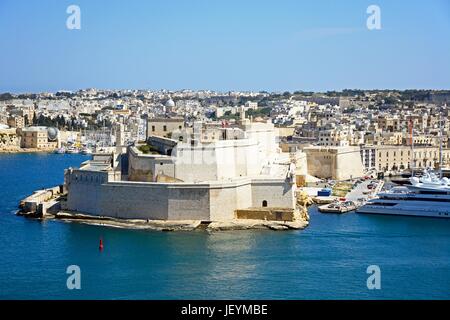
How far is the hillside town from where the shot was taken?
18391 millimetres

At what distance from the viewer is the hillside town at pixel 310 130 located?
18391 millimetres

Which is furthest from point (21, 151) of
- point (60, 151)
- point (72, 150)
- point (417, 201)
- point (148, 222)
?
point (417, 201)

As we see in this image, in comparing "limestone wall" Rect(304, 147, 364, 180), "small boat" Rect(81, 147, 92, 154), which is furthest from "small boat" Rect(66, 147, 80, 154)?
"limestone wall" Rect(304, 147, 364, 180)

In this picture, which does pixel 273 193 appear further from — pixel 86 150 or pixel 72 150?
pixel 72 150

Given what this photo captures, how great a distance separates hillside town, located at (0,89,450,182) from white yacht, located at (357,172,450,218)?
10.4 feet

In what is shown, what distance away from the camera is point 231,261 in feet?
32.3

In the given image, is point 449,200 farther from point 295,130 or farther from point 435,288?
point 295,130

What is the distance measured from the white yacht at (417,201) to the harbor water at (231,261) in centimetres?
44

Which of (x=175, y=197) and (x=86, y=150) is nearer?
(x=175, y=197)

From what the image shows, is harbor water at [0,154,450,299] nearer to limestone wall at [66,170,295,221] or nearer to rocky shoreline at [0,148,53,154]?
limestone wall at [66,170,295,221]

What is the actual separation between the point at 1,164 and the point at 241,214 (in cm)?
1424

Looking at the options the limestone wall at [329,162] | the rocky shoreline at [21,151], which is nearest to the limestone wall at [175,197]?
the limestone wall at [329,162]

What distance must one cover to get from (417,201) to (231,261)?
5.05 m
